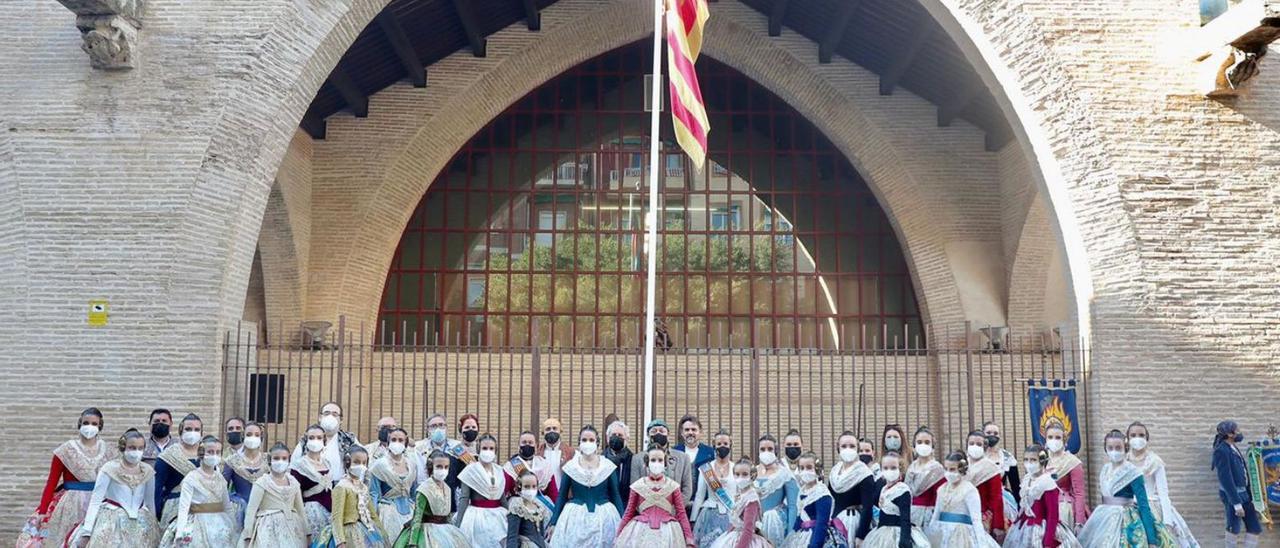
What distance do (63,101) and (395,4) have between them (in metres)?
4.81

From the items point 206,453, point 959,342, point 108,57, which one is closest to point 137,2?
point 108,57

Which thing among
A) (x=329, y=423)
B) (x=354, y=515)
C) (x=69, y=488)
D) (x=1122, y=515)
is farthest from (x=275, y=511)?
(x=1122, y=515)

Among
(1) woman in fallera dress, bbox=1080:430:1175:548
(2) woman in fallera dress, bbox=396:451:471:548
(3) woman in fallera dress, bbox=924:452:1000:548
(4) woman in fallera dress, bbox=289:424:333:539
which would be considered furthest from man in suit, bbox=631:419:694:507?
(1) woman in fallera dress, bbox=1080:430:1175:548

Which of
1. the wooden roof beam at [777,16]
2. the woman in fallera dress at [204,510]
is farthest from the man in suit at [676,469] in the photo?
the wooden roof beam at [777,16]

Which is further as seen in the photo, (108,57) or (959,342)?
Answer: (959,342)

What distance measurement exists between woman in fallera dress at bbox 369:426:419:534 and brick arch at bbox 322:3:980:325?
9230 mm

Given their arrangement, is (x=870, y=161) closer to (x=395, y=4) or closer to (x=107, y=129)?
(x=395, y=4)

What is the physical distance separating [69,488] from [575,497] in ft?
14.0

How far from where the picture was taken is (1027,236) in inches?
714

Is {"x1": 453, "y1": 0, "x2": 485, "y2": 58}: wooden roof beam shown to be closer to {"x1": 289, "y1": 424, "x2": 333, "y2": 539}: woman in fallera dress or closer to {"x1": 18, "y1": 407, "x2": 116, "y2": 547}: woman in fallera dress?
{"x1": 18, "y1": 407, "x2": 116, "y2": 547}: woman in fallera dress

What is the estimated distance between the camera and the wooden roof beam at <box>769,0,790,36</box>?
59.5 feet

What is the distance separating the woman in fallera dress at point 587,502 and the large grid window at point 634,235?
10191 millimetres

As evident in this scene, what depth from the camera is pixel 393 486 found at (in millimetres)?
9555

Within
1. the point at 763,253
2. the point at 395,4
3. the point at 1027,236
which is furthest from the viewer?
the point at 763,253
